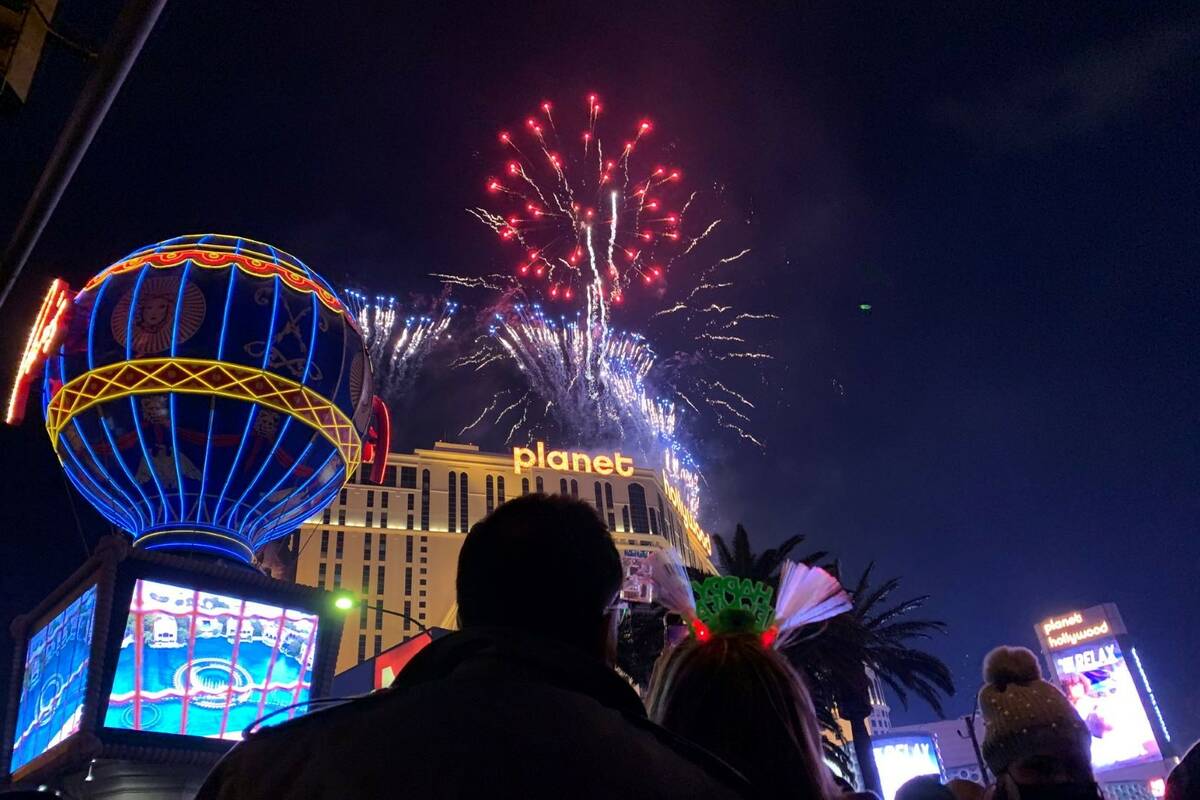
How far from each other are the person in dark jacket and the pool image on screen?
17.3m

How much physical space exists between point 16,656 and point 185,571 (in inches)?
212

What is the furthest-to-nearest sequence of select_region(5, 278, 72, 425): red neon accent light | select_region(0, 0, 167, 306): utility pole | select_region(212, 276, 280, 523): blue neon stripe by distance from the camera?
1. select_region(212, 276, 280, 523): blue neon stripe
2. select_region(5, 278, 72, 425): red neon accent light
3. select_region(0, 0, 167, 306): utility pole

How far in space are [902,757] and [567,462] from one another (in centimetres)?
6837

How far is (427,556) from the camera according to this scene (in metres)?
82.5

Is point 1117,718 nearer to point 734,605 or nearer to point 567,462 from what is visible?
point 734,605

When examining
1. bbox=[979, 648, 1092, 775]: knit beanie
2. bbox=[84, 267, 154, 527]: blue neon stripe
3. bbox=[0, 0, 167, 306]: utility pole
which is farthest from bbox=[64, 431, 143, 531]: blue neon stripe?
bbox=[979, 648, 1092, 775]: knit beanie

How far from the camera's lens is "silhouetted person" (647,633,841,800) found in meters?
2.50

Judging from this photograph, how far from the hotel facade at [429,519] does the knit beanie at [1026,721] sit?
224 feet

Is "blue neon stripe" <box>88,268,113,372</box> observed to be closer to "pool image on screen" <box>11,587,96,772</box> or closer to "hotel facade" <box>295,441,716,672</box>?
"pool image on screen" <box>11,587,96,772</box>

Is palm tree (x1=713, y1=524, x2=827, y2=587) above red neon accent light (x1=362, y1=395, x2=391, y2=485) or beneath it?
beneath

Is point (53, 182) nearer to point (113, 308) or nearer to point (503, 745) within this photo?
point (503, 745)

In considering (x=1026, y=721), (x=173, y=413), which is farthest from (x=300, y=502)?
(x=1026, y=721)

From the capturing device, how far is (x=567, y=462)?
9212 cm

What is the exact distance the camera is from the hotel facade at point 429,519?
77812 mm
